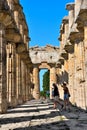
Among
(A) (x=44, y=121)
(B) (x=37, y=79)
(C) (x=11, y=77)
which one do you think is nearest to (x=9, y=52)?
(C) (x=11, y=77)

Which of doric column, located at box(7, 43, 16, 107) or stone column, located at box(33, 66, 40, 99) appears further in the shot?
stone column, located at box(33, 66, 40, 99)

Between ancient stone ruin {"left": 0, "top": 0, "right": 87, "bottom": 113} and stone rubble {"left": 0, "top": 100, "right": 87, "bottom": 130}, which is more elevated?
ancient stone ruin {"left": 0, "top": 0, "right": 87, "bottom": 113}

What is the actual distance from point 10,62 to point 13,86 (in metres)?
1.63

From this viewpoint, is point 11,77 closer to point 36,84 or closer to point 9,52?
point 9,52

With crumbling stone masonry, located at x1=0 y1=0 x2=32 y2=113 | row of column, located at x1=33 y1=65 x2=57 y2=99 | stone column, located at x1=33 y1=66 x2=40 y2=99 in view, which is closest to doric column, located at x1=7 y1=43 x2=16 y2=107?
crumbling stone masonry, located at x1=0 y1=0 x2=32 y2=113

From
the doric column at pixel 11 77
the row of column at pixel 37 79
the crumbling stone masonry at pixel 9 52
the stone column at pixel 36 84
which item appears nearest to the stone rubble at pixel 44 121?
the crumbling stone masonry at pixel 9 52

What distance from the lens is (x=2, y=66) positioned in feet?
52.5

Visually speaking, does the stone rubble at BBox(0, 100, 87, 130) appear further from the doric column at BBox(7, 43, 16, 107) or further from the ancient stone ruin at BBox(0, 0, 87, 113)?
the doric column at BBox(7, 43, 16, 107)

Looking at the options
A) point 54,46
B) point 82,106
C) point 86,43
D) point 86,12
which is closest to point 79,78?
point 82,106

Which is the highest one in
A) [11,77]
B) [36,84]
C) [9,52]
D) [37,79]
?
[9,52]

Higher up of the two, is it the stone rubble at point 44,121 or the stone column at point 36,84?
the stone column at point 36,84

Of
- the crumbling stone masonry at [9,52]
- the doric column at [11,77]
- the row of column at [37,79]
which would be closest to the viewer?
the crumbling stone masonry at [9,52]

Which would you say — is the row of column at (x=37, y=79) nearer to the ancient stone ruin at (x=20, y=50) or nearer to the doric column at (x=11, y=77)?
the ancient stone ruin at (x=20, y=50)

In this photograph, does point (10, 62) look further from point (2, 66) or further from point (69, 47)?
point (2, 66)
